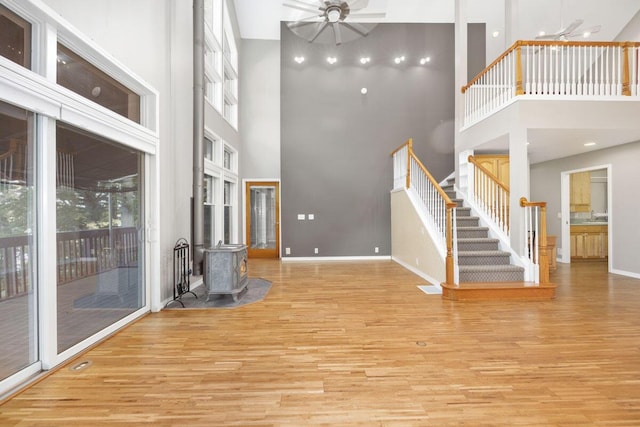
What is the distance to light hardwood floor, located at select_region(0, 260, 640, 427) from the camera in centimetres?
181

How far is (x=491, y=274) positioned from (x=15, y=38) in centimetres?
563

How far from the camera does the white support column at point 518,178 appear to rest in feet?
15.0

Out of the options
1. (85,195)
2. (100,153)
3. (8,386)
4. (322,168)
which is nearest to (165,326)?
(8,386)

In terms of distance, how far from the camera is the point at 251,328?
3154 mm

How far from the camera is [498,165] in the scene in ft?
21.2

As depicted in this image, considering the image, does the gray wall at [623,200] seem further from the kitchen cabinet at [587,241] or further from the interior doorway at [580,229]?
the kitchen cabinet at [587,241]

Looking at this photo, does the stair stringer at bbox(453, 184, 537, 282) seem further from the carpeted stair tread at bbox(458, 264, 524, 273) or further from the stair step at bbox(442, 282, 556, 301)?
the stair step at bbox(442, 282, 556, 301)

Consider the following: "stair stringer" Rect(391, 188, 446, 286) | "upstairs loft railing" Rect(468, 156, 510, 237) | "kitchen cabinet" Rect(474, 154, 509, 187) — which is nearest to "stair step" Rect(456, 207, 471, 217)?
"upstairs loft railing" Rect(468, 156, 510, 237)

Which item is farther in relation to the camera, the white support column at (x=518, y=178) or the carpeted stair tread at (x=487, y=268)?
the white support column at (x=518, y=178)

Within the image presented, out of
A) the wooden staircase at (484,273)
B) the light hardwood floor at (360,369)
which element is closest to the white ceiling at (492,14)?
the wooden staircase at (484,273)

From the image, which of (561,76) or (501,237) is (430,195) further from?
(561,76)

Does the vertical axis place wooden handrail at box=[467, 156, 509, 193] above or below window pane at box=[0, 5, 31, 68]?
below

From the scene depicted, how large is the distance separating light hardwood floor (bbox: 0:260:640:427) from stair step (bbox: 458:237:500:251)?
1229 mm

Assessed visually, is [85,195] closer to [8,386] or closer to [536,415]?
[8,386]
